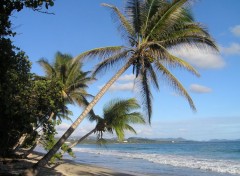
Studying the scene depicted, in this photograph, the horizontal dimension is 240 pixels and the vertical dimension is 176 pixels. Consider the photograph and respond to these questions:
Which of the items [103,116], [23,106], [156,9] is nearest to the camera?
[23,106]

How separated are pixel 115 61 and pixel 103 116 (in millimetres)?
6255

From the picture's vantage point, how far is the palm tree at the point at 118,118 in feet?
60.8

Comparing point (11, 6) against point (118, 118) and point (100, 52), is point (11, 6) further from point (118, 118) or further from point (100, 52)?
point (118, 118)

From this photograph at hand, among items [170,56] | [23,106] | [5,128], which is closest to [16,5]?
[23,106]

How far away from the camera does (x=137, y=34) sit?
504 inches

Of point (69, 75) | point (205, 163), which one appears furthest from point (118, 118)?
point (205, 163)

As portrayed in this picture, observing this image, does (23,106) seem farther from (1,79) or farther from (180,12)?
(180,12)

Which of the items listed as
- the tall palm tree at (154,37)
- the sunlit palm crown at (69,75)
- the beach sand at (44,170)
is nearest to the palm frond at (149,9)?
the tall palm tree at (154,37)

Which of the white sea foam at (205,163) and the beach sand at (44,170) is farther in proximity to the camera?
the white sea foam at (205,163)

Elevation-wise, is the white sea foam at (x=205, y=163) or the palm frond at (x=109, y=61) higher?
the palm frond at (x=109, y=61)

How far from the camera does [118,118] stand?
61.2 feet

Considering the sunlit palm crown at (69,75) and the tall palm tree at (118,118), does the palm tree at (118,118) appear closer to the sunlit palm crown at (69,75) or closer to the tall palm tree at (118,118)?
the tall palm tree at (118,118)

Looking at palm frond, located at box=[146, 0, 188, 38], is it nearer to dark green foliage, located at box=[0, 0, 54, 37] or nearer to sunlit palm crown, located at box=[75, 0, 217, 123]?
sunlit palm crown, located at box=[75, 0, 217, 123]

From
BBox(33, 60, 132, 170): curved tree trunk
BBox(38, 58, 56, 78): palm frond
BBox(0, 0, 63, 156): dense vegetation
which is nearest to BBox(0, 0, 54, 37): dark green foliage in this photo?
BBox(0, 0, 63, 156): dense vegetation
